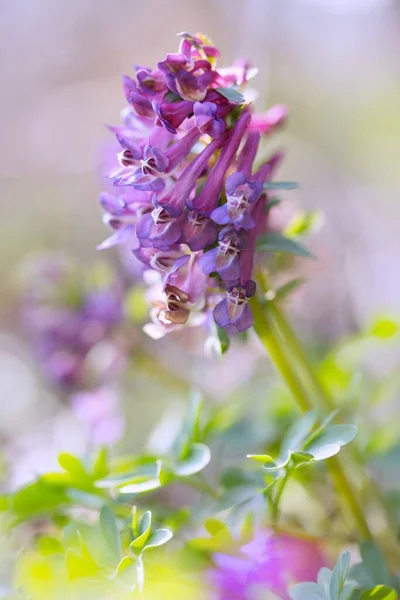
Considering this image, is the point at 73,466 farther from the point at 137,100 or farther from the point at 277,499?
the point at 137,100

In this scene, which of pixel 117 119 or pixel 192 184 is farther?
pixel 117 119

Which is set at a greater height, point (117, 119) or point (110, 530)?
point (110, 530)

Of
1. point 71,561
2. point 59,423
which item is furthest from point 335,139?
point 71,561

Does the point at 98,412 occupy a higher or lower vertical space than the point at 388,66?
lower

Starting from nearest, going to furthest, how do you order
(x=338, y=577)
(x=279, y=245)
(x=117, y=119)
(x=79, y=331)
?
(x=338, y=577) < (x=279, y=245) < (x=79, y=331) < (x=117, y=119)

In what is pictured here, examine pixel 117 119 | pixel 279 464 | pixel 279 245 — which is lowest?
pixel 117 119

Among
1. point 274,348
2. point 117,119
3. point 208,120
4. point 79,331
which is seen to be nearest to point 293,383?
point 274,348

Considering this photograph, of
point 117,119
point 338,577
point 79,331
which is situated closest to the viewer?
point 338,577

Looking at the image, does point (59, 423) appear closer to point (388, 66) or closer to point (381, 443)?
point (381, 443)
